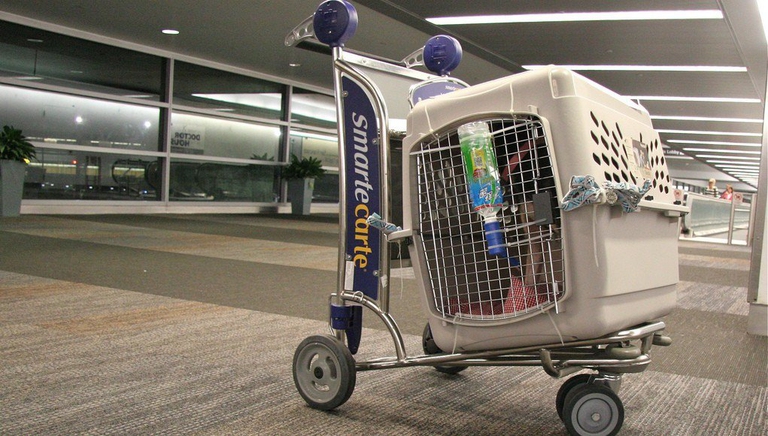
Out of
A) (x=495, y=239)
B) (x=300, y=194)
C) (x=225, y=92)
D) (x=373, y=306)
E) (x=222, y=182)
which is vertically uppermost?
(x=225, y=92)

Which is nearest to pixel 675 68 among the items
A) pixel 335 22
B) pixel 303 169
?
pixel 303 169

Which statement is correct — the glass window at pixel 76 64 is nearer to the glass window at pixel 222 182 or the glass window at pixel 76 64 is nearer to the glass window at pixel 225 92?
the glass window at pixel 225 92

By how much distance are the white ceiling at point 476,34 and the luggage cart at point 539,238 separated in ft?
23.4

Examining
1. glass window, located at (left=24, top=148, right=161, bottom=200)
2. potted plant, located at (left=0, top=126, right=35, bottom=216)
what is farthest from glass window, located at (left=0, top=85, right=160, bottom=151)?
potted plant, located at (left=0, top=126, right=35, bottom=216)

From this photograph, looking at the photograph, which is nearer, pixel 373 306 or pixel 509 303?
pixel 509 303

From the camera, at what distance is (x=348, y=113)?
2006 mm

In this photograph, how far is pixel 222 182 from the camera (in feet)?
45.9

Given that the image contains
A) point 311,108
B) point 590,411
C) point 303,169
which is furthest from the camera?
point 311,108

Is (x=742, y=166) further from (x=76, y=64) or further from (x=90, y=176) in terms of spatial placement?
(x=76, y=64)

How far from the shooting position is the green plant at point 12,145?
9.42m

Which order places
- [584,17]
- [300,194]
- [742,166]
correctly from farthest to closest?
[742,166]
[300,194]
[584,17]

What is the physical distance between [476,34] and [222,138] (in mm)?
6164

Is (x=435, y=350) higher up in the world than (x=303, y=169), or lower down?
lower down

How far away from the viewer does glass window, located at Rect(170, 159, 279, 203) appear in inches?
510
